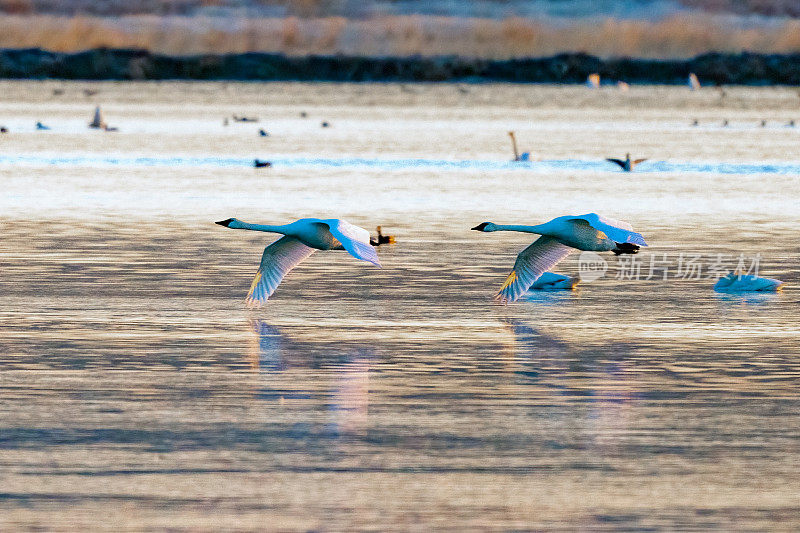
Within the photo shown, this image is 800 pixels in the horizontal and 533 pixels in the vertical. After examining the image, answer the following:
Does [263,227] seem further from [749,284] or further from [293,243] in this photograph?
[749,284]

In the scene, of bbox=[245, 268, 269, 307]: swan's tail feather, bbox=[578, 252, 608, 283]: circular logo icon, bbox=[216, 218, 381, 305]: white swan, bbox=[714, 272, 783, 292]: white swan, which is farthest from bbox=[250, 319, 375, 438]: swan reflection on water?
bbox=[714, 272, 783, 292]: white swan

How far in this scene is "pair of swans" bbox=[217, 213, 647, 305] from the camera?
57.0 ft

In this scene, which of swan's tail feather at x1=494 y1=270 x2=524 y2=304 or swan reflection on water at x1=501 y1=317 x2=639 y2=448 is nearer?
swan reflection on water at x1=501 y1=317 x2=639 y2=448

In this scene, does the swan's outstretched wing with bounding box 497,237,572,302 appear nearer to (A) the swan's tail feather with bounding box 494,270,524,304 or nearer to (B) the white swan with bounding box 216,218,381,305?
(A) the swan's tail feather with bounding box 494,270,524,304

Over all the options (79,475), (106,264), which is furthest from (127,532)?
(106,264)

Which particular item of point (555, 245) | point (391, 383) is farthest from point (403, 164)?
point (391, 383)

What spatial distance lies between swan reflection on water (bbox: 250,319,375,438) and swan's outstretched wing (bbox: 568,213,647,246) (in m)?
→ 3.53

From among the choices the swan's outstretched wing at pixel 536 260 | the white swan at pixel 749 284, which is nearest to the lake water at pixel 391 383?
the white swan at pixel 749 284

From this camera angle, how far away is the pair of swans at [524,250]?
17.4 m

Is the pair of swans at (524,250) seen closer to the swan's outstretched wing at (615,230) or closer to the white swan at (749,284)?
the swan's outstretched wing at (615,230)

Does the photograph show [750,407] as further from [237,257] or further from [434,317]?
[237,257]

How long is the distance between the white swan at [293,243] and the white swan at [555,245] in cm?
182

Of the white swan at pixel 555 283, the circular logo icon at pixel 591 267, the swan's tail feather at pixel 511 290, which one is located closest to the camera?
the swan's tail feather at pixel 511 290

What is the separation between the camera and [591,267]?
896 inches
